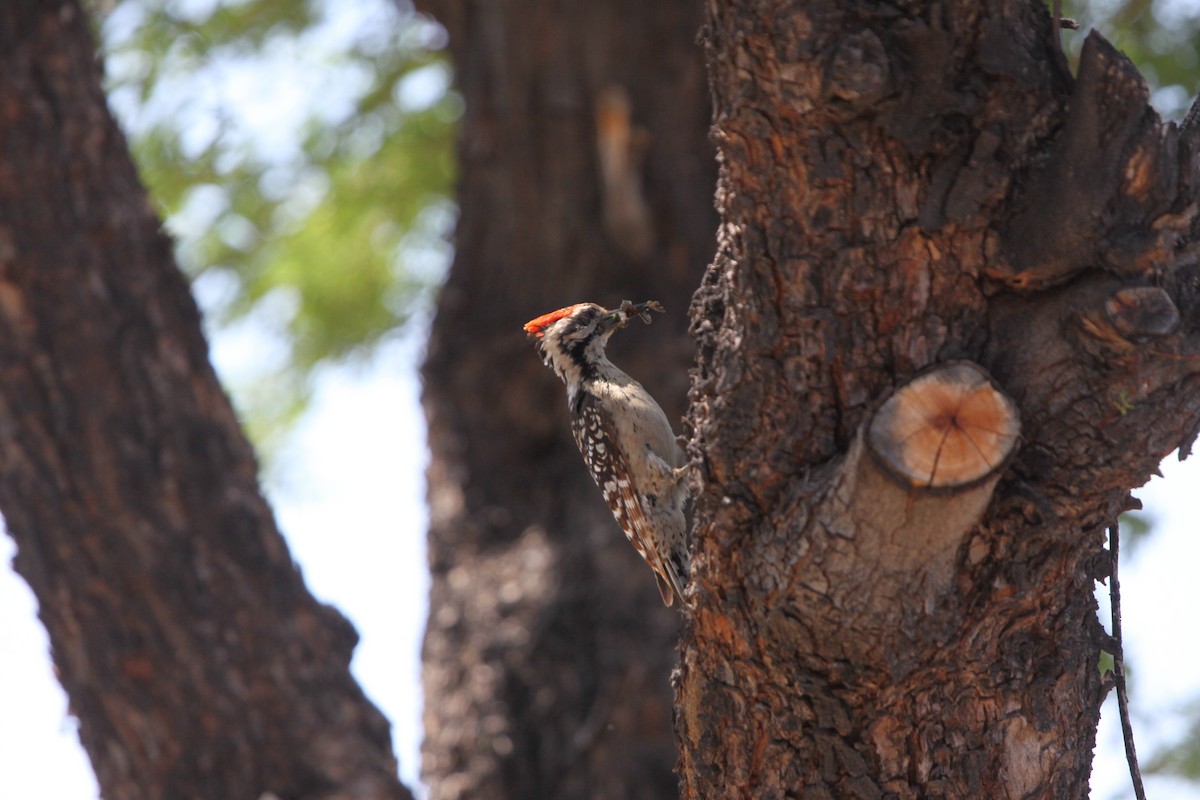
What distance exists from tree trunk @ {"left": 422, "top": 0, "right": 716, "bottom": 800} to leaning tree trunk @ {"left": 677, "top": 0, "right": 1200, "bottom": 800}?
8.87 ft

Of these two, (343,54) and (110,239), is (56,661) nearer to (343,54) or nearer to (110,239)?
(110,239)

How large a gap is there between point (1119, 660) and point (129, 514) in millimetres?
3178

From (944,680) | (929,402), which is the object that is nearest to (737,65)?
(929,402)

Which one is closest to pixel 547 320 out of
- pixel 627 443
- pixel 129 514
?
pixel 627 443

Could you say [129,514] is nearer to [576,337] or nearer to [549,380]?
[576,337]

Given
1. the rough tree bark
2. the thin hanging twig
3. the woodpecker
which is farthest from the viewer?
the woodpecker

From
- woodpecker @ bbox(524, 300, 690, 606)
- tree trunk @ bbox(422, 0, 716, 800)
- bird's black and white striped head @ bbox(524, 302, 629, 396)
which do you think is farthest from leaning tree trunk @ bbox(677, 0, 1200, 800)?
tree trunk @ bbox(422, 0, 716, 800)

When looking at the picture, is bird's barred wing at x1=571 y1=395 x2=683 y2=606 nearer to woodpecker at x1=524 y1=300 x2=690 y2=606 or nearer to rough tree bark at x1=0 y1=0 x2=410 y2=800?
woodpecker at x1=524 y1=300 x2=690 y2=606

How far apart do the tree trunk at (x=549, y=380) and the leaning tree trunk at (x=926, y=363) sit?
270 centimetres

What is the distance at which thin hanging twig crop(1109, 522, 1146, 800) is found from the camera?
2.77m

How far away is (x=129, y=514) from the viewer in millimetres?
4359

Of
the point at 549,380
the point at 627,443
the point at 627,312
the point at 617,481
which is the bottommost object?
the point at 617,481

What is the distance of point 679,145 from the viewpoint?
6.22 meters

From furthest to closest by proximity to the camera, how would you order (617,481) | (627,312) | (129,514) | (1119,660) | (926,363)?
(617,481), (627,312), (129,514), (1119,660), (926,363)
